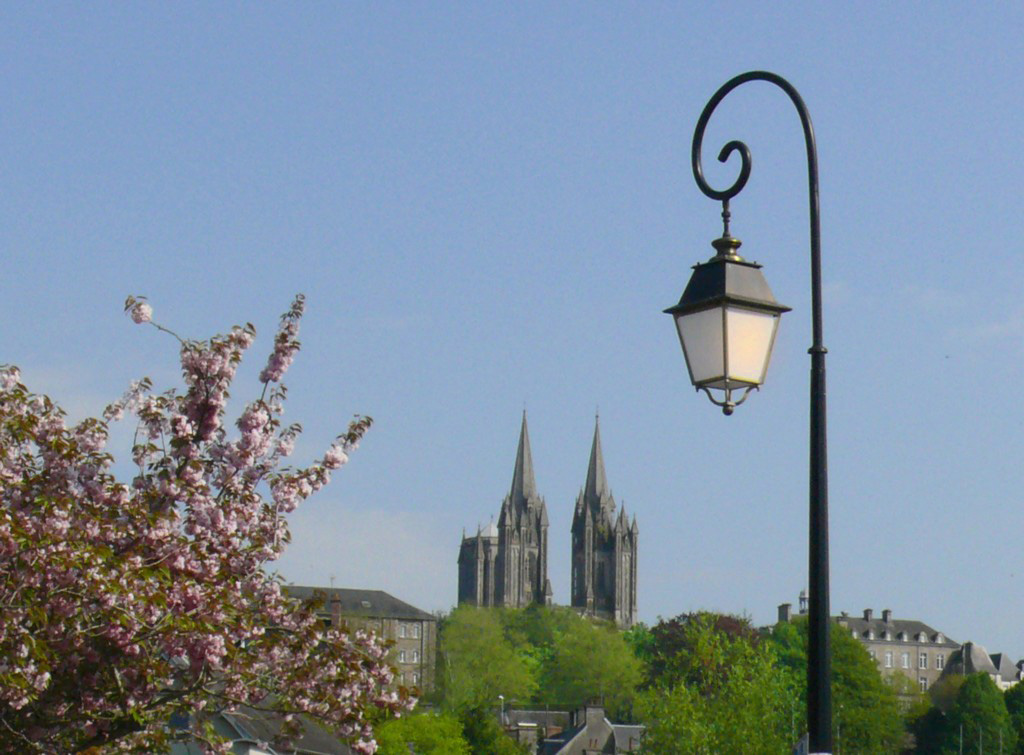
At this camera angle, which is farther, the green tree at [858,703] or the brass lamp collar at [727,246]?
the green tree at [858,703]

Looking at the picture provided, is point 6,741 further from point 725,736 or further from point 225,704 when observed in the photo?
point 725,736

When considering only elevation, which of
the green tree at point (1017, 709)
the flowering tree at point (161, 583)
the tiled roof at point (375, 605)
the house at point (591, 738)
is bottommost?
the house at point (591, 738)

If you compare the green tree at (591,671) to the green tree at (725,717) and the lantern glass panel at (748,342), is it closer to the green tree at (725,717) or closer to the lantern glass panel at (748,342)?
the green tree at (725,717)

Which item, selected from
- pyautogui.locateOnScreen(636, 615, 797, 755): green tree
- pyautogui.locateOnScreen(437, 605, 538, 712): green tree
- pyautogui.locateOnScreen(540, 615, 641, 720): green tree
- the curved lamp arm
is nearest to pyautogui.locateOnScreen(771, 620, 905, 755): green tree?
pyautogui.locateOnScreen(636, 615, 797, 755): green tree

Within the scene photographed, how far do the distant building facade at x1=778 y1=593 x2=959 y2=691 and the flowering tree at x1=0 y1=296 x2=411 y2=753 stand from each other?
158420 millimetres

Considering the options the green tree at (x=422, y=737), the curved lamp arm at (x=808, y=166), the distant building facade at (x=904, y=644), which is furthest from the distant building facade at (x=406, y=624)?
the curved lamp arm at (x=808, y=166)

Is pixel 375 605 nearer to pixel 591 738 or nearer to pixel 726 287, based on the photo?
pixel 591 738

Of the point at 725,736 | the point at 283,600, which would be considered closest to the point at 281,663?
the point at 283,600

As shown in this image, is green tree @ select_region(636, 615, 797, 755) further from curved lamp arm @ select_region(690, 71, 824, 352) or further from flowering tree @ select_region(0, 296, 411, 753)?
curved lamp arm @ select_region(690, 71, 824, 352)

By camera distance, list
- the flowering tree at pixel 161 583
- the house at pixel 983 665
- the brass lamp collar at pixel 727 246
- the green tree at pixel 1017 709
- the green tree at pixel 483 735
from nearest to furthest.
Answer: the brass lamp collar at pixel 727 246, the flowering tree at pixel 161 583, the green tree at pixel 483 735, the green tree at pixel 1017 709, the house at pixel 983 665

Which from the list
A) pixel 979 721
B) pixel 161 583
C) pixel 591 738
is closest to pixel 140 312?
pixel 161 583

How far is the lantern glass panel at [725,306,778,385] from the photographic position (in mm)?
9844

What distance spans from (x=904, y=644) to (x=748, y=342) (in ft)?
578

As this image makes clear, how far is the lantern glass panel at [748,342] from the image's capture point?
32.3 ft
